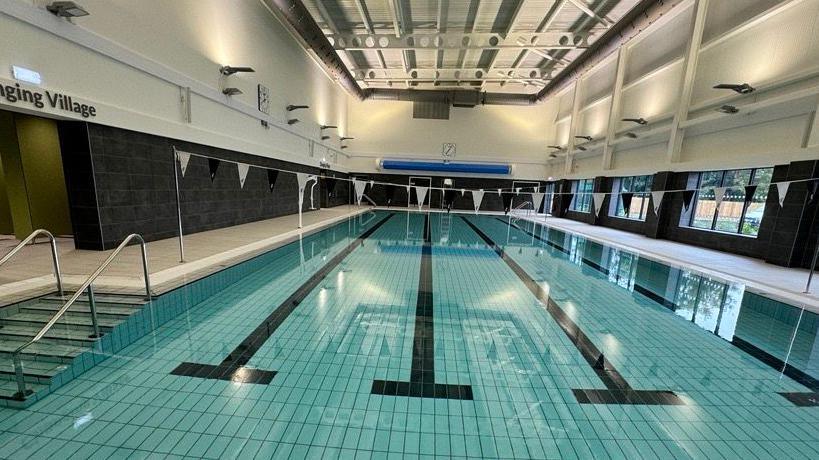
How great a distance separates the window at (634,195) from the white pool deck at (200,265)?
2.70 meters

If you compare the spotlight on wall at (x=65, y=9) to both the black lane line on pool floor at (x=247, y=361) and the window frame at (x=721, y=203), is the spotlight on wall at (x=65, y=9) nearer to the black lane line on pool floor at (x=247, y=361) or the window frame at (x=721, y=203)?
the black lane line on pool floor at (x=247, y=361)

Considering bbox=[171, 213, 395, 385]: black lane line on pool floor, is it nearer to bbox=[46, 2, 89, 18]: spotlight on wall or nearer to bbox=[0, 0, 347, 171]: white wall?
bbox=[0, 0, 347, 171]: white wall

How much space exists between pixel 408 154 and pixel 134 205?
555 inches

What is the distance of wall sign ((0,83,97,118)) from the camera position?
3479 millimetres

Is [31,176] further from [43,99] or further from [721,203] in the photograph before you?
[721,203]

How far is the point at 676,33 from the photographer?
9211 mm

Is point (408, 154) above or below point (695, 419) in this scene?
above

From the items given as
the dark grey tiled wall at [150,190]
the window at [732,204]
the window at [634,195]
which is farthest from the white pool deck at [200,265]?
the window at [634,195]

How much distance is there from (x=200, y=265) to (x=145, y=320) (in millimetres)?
1451

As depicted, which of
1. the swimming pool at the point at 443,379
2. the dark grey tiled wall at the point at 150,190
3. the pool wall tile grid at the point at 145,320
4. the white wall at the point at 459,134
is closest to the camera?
the swimming pool at the point at 443,379

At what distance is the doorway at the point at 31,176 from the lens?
199 inches

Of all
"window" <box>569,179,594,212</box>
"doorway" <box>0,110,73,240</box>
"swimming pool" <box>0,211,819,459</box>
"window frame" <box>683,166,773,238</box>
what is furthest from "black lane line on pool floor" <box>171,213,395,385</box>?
"window" <box>569,179,594,212</box>

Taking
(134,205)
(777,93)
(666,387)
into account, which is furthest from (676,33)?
(134,205)

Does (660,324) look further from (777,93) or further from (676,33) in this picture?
(676,33)
